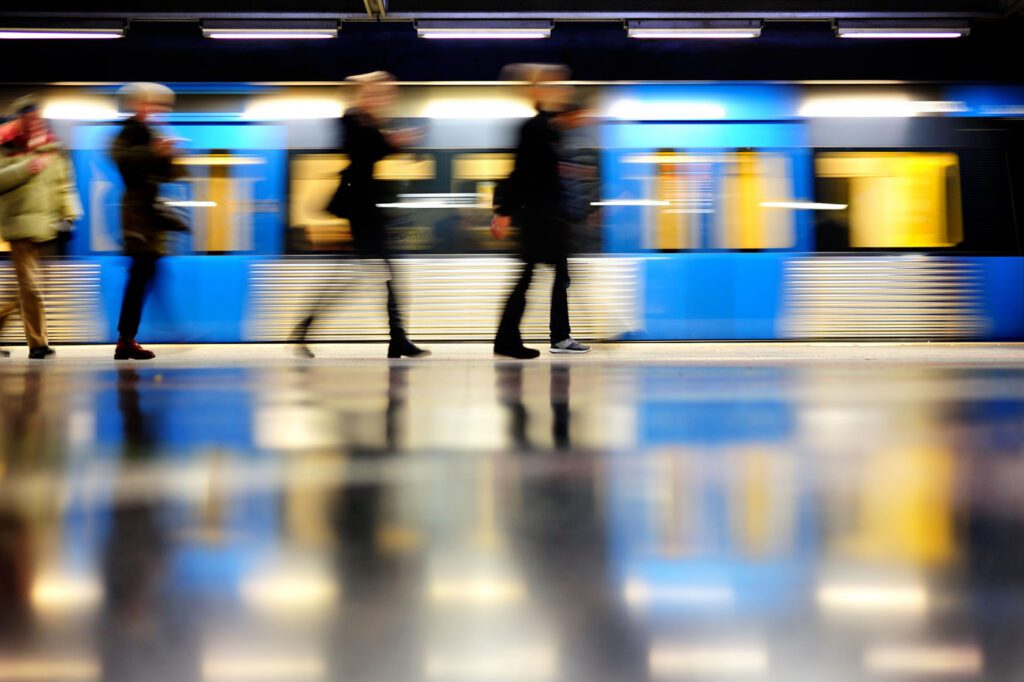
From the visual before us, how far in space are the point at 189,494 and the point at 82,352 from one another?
5608 millimetres

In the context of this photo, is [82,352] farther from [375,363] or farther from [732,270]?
[732,270]

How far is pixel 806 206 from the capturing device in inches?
322

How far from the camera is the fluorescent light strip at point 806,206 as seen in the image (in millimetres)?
8188

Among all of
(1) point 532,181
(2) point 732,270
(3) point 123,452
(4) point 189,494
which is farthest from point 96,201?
(4) point 189,494

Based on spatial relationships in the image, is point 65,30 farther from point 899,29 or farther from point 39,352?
point 899,29

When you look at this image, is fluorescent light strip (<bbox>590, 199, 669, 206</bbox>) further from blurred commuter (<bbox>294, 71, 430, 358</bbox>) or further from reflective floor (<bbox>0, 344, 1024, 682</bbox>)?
reflective floor (<bbox>0, 344, 1024, 682</bbox>)

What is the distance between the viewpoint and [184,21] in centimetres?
894

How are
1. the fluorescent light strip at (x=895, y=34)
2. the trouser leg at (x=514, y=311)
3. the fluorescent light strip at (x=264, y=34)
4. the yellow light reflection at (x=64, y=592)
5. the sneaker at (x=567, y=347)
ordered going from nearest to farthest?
1. the yellow light reflection at (x=64, y=592)
2. the trouser leg at (x=514, y=311)
3. the sneaker at (x=567, y=347)
4. the fluorescent light strip at (x=264, y=34)
5. the fluorescent light strip at (x=895, y=34)

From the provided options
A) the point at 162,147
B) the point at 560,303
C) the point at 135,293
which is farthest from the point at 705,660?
the point at 162,147

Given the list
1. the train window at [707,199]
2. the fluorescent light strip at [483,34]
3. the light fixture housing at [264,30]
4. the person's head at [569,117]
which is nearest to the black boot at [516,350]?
the person's head at [569,117]

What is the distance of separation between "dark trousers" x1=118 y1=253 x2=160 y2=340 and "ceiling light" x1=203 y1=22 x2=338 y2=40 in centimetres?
330

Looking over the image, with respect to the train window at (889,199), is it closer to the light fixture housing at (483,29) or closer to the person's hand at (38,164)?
the light fixture housing at (483,29)

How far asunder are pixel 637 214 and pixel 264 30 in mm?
3708

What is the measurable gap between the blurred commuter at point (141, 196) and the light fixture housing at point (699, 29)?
440cm
